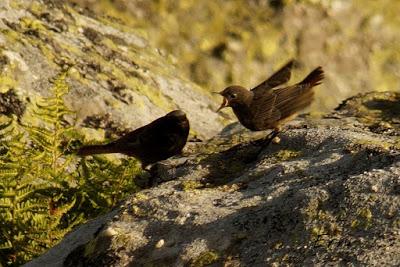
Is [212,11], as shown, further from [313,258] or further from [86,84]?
[313,258]

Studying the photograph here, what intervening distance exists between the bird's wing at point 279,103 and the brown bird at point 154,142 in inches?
32.3

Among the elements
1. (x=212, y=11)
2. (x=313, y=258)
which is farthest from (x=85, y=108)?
(x=313, y=258)

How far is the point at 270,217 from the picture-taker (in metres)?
4.59

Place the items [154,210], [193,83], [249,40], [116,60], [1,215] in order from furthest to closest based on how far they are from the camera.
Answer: [249,40] → [193,83] → [116,60] → [1,215] → [154,210]

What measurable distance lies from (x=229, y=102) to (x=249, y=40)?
3370 millimetres

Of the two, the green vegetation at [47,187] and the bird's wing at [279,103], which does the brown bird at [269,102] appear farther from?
the green vegetation at [47,187]

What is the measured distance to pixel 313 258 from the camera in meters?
4.11

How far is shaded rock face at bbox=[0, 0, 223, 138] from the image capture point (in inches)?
338

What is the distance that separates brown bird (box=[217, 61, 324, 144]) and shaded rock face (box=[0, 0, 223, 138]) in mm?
1016

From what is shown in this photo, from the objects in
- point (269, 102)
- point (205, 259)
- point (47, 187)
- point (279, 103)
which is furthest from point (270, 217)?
point (269, 102)

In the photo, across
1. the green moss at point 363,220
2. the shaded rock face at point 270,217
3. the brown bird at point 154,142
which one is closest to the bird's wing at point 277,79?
the brown bird at point 154,142

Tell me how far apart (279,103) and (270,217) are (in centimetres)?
369

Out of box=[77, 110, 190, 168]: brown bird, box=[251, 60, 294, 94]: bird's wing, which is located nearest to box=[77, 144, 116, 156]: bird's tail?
Answer: box=[77, 110, 190, 168]: brown bird

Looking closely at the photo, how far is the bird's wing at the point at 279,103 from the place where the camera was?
779 cm
